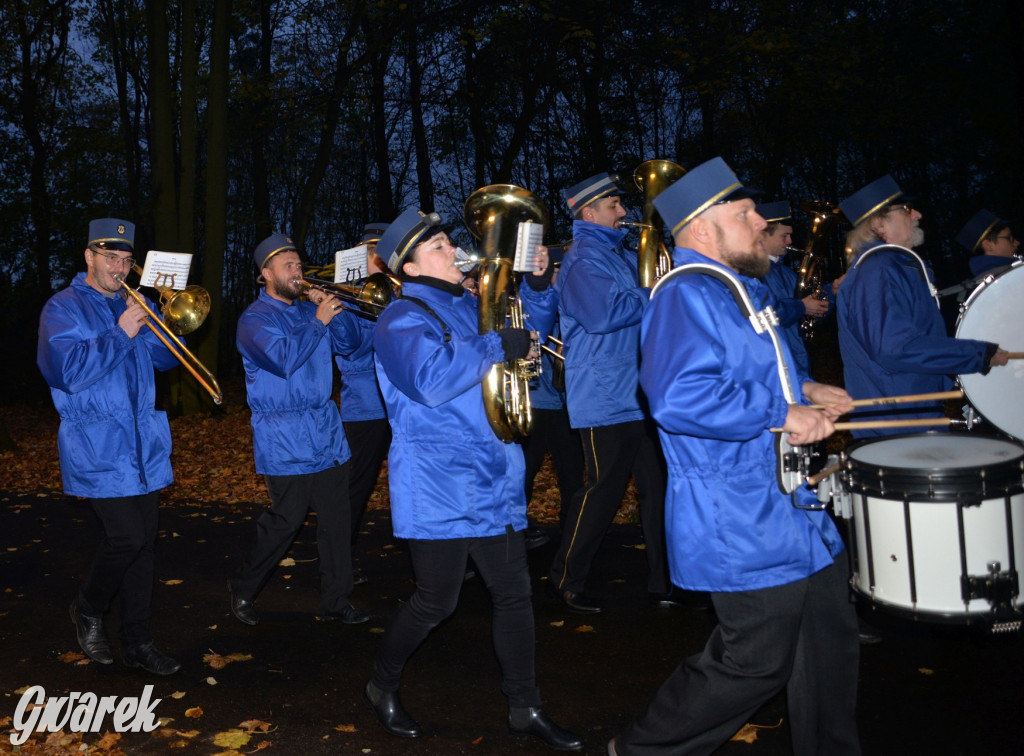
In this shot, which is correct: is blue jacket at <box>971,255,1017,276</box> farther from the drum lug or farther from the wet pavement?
the drum lug

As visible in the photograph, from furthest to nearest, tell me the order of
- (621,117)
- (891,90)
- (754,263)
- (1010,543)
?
(621,117), (891,90), (754,263), (1010,543)

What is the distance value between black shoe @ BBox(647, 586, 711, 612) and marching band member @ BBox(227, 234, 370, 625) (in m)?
1.77

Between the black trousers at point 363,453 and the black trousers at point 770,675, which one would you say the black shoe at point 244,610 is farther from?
the black trousers at point 770,675

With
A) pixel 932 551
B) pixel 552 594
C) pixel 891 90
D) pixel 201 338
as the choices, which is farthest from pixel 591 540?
pixel 891 90

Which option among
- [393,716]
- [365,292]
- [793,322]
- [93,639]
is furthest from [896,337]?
[93,639]

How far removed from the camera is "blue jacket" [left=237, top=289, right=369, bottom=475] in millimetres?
5691

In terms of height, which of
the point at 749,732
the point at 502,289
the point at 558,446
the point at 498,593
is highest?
the point at 502,289

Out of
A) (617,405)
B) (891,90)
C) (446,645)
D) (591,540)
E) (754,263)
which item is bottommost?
(446,645)

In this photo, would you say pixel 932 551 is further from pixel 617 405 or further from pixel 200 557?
pixel 200 557

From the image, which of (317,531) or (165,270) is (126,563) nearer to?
(317,531)

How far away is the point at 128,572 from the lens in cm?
519

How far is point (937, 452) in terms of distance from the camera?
3.24m

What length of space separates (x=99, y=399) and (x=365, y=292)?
1865 mm

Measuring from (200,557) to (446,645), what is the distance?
124 inches
